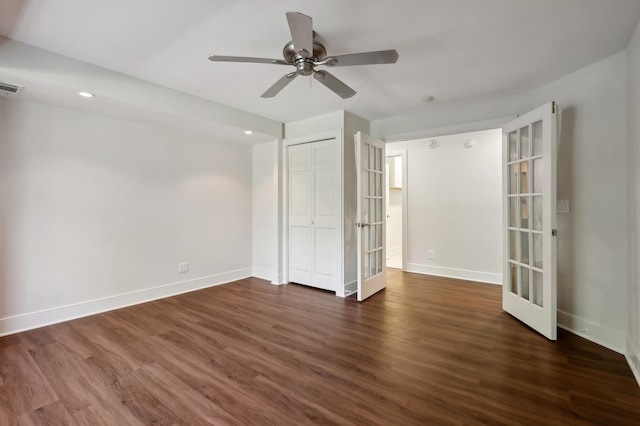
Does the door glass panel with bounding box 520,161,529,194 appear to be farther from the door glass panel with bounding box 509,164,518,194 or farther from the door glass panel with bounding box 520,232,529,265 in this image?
the door glass panel with bounding box 520,232,529,265

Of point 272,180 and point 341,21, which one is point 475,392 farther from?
point 272,180

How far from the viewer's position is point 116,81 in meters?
2.74

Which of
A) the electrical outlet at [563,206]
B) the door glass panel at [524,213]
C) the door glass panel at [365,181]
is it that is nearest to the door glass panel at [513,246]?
the door glass panel at [524,213]

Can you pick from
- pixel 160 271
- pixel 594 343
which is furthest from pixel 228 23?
pixel 594 343

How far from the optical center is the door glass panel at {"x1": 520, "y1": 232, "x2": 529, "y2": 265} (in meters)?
2.89

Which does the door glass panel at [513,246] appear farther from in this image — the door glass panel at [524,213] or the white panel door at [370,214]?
the white panel door at [370,214]

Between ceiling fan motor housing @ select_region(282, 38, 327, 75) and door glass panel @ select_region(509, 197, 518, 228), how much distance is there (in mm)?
2434

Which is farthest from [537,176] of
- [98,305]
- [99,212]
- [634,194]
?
[98,305]

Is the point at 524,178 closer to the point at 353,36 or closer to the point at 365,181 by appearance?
the point at 365,181

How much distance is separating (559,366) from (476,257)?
8.61 ft

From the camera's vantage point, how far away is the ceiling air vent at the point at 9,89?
2.42 m

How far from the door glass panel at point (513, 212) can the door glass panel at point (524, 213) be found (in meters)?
0.06

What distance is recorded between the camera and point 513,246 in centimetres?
309

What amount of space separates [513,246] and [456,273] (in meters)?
1.79
